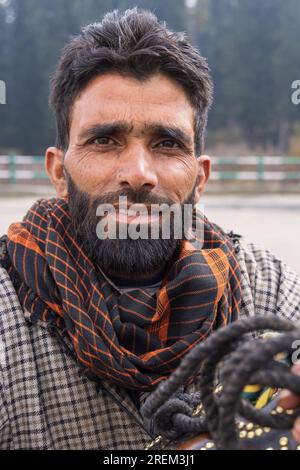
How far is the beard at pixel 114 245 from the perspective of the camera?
1699 mm

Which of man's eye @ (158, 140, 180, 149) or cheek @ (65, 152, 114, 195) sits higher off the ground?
man's eye @ (158, 140, 180, 149)

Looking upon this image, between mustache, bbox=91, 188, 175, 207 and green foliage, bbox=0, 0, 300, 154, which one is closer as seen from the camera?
mustache, bbox=91, 188, 175, 207

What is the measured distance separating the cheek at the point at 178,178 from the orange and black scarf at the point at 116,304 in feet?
0.55

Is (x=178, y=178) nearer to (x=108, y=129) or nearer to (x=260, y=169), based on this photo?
(x=108, y=129)

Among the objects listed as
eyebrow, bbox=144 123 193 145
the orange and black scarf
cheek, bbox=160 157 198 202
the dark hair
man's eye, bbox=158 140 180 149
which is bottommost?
the orange and black scarf

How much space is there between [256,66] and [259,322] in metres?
31.2

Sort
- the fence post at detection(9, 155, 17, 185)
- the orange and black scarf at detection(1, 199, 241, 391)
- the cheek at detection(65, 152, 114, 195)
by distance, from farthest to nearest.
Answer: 1. the fence post at detection(9, 155, 17, 185)
2. the cheek at detection(65, 152, 114, 195)
3. the orange and black scarf at detection(1, 199, 241, 391)

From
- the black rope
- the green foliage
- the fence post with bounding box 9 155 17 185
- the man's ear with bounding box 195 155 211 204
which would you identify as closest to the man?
the man's ear with bounding box 195 155 211 204

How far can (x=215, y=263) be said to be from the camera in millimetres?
1781

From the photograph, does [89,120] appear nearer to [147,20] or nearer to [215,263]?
[147,20]

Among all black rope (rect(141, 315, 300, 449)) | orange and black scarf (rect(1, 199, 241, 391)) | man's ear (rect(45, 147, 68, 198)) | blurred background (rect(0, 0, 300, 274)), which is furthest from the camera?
blurred background (rect(0, 0, 300, 274))

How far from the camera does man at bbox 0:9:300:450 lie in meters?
1.60

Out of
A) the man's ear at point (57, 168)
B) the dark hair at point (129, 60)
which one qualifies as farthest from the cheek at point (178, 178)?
the man's ear at point (57, 168)

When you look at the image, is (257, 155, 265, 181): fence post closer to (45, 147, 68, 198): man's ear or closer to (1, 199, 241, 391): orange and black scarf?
(45, 147, 68, 198): man's ear
